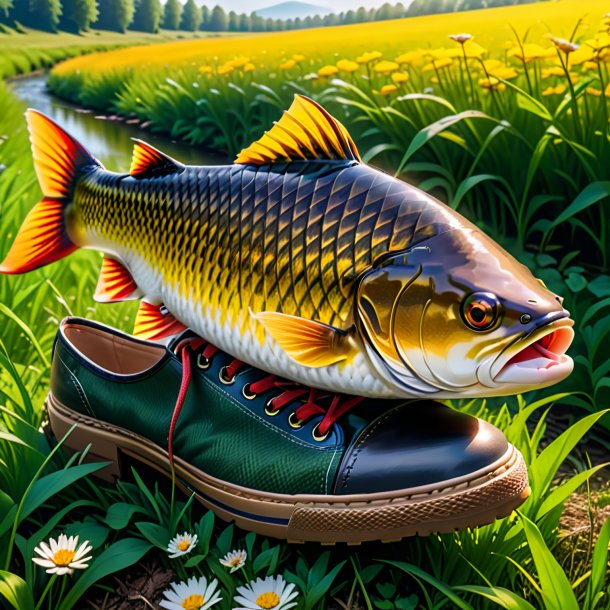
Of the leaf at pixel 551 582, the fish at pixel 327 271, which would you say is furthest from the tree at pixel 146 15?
the leaf at pixel 551 582

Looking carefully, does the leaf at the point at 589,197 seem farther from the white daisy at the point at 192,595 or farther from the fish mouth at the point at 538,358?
the white daisy at the point at 192,595

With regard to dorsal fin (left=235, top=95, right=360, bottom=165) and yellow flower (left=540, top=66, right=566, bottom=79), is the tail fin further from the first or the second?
yellow flower (left=540, top=66, right=566, bottom=79)

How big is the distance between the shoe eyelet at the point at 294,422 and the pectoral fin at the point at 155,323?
0.31 m

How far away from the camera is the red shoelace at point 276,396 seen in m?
1.00

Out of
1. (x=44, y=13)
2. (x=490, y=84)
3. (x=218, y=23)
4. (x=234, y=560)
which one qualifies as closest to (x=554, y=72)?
(x=490, y=84)

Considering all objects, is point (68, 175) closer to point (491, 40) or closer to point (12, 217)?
point (12, 217)

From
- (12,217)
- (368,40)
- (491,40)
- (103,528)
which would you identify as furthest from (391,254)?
(368,40)

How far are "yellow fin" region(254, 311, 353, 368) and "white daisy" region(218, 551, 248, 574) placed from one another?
303mm

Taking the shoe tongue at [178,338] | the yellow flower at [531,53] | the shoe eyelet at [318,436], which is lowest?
the shoe eyelet at [318,436]

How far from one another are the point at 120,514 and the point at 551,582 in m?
0.63

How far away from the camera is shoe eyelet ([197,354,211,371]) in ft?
3.59

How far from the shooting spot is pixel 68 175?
1276 mm

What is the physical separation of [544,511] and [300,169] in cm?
61

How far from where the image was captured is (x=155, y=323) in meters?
1.26
